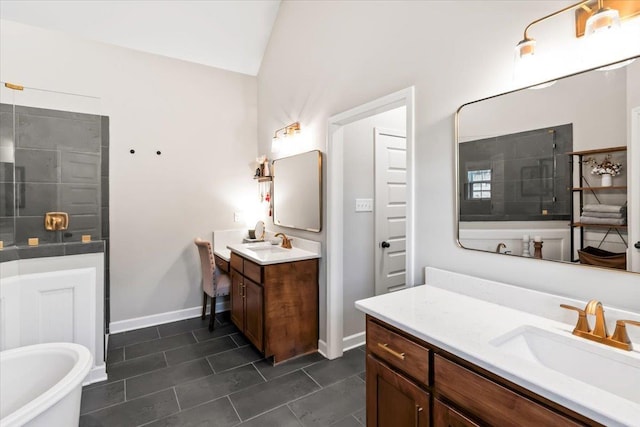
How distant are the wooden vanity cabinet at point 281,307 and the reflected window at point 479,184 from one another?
1.50 m

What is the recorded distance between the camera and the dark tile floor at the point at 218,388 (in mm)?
1952

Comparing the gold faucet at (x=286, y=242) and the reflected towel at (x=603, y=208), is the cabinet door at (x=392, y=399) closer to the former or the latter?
the reflected towel at (x=603, y=208)

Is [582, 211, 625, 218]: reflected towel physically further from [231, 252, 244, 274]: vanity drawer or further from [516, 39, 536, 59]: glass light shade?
[231, 252, 244, 274]: vanity drawer

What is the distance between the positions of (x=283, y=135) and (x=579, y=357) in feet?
9.16

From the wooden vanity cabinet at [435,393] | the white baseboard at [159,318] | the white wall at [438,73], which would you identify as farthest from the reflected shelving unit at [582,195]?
the white baseboard at [159,318]

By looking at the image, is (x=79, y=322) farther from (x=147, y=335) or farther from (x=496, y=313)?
(x=496, y=313)

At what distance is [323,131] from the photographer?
2686 millimetres

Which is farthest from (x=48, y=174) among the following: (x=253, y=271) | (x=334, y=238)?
(x=334, y=238)

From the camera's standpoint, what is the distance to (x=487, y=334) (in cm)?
113

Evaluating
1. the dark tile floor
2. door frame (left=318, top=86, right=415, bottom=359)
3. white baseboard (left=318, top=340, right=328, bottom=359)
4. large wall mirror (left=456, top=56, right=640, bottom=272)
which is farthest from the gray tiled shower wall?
large wall mirror (left=456, top=56, right=640, bottom=272)

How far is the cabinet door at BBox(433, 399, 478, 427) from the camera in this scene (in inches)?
40.3

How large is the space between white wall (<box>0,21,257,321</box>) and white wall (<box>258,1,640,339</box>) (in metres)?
1.42

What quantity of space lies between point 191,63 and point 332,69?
74.1 inches

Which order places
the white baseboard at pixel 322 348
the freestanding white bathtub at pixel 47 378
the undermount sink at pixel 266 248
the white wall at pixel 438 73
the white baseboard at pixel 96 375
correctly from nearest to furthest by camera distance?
the white wall at pixel 438 73, the freestanding white bathtub at pixel 47 378, the white baseboard at pixel 96 375, the white baseboard at pixel 322 348, the undermount sink at pixel 266 248
